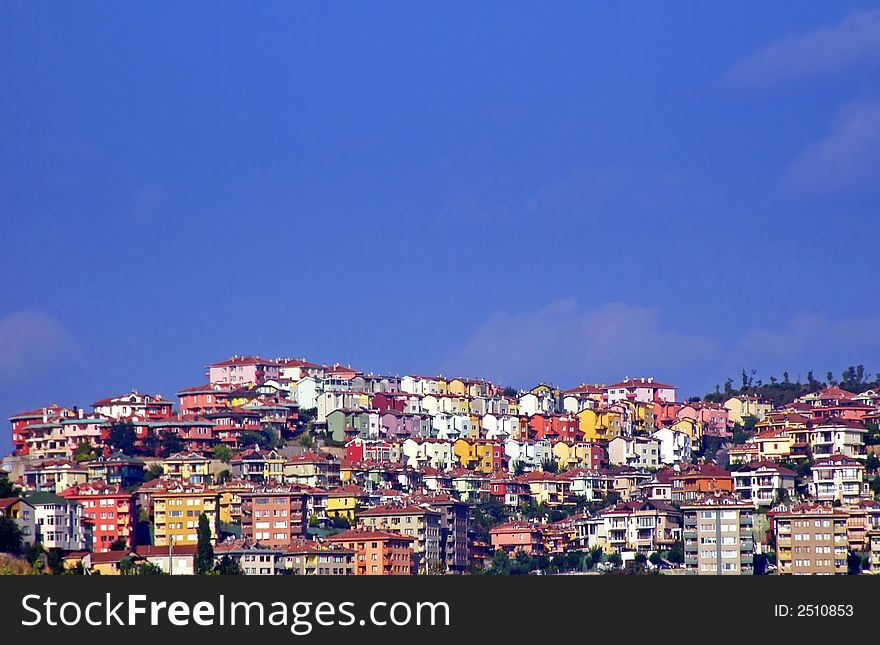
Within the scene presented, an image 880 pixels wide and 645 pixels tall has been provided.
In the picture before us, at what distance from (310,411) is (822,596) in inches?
2827

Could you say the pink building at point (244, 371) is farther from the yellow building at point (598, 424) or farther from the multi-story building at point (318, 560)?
the multi-story building at point (318, 560)

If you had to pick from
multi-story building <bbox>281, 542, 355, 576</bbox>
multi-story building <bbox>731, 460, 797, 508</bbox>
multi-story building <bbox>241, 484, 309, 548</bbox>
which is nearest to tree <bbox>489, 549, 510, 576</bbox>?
multi-story building <bbox>281, 542, 355, 576</bbox>

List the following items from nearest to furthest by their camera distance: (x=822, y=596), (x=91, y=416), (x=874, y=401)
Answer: (x=822, y=596), (x=91, y=416), (x=874, y=401)

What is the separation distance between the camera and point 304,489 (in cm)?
7975

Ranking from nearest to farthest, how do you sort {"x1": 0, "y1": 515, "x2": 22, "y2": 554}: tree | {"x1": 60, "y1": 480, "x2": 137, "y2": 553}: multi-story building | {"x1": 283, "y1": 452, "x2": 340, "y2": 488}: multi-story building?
1. {"x1": 0, "y1": 515, "x2": 22, "y2": 554}: tree
2. {"x1": 60, "y1": 480, "x2": 137, "y2": 553}: multi-story building
3. {"x1": 283, "y1": 452, "x2": 340, "y2": 488}: multi-story building

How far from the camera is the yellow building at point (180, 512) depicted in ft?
244

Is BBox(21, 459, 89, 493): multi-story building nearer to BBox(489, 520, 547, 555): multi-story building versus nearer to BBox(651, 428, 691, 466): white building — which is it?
BBox(489, 520, 547, 555): multi-story building

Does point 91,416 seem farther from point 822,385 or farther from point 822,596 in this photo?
point 822,596

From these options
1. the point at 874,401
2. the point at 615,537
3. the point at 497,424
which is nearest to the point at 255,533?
the point at 615,537

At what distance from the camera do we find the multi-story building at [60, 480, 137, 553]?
74312 mm

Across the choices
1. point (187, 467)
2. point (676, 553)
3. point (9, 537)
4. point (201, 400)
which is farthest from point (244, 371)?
point (9, 537)

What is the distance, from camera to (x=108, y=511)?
75938 millimetres

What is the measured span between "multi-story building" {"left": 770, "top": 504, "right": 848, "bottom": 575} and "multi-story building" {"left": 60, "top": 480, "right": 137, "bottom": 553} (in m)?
21.3

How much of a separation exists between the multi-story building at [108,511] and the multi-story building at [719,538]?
18543 millimetres
